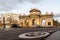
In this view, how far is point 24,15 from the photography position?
319ft

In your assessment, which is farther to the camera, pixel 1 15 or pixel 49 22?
pixel 1 15

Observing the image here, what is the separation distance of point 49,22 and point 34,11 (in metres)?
11.3

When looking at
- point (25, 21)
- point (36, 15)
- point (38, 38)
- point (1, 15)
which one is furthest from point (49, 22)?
point (38, 38)

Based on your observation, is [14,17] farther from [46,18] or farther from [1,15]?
[46,18]

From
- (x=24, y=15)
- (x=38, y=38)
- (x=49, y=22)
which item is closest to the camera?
(x=38, y=38)

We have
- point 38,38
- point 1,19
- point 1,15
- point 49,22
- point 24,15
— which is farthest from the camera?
point 1,15

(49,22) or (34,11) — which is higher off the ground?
(34,11)

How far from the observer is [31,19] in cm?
9306

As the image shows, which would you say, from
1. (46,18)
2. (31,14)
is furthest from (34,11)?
(46,18)

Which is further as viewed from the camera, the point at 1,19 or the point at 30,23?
the point at 1,19

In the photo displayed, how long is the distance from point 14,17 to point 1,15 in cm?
1365

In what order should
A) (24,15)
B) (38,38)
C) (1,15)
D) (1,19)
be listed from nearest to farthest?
(38,38), (24,15), (1,19), (1,15)

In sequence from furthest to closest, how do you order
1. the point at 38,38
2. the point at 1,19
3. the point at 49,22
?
the point at 1,19 < the point at 49,22 < the point at 38,38

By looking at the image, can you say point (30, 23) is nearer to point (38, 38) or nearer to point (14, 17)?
point (14, 17)
